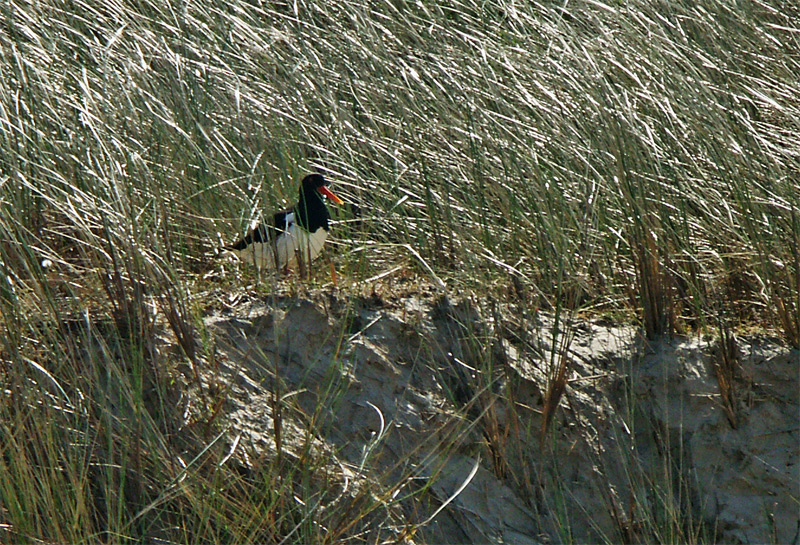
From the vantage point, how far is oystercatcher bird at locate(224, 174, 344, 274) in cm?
341

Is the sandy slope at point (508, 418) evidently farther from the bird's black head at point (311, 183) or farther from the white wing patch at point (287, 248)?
the bird's black head at point (311, 183)

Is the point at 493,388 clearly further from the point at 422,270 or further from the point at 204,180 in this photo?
the point at 204,180

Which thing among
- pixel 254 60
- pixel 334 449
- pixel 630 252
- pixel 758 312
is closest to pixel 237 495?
pixel 334 449

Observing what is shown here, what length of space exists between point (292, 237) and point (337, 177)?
0.82 meters

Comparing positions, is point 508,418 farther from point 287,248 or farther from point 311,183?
point 311,183

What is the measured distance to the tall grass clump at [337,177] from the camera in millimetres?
2664

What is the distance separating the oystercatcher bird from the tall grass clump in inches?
4.6

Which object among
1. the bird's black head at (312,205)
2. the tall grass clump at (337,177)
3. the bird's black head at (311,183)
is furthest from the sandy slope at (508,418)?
the bird's black head at (311,183)

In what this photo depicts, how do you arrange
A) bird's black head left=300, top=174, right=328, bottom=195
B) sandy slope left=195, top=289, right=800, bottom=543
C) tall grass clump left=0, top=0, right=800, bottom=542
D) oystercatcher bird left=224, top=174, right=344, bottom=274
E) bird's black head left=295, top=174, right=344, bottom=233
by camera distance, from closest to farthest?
tall grass clump left=0, top=0, right=800, bottom=542 → sandy slope left=195, top=289, right=800, bottom=543 → oystercatcher bird left=224, top=174, right=344, bottom=274 → bird's black head left=295, top=174, right=344, bottom=233 → bird's black head left=300, top=174, right=328, bottom=195

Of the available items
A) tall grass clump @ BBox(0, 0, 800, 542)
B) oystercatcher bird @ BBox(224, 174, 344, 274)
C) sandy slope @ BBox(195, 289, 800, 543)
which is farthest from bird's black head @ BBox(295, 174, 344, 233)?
sandy slope @ BBox(195, 289, 800, 543)

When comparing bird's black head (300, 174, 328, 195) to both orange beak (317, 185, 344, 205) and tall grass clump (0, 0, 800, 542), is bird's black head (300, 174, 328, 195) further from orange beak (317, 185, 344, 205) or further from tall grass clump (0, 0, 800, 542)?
tall grass clump (0, 0, 800, 542)

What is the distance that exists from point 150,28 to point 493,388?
2365 millimetres

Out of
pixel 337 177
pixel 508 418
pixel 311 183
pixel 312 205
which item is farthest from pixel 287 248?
pixel 508 418

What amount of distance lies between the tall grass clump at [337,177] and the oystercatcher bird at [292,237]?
117mm
